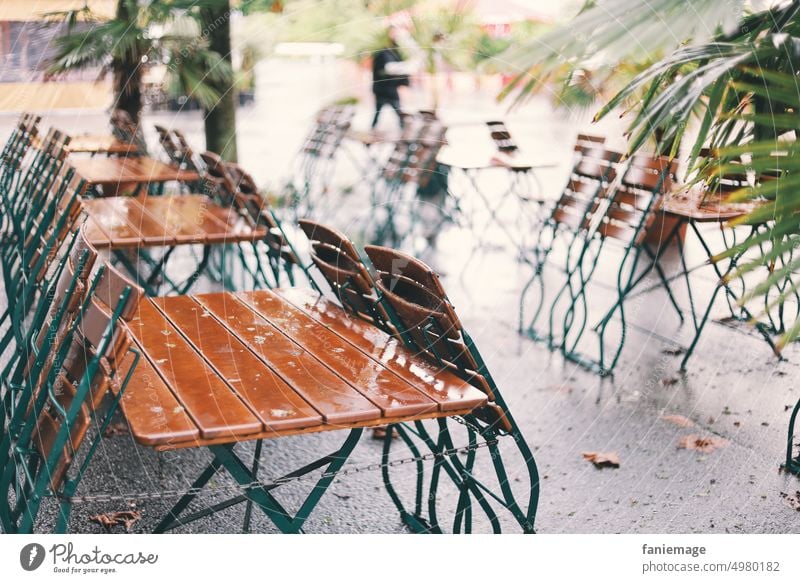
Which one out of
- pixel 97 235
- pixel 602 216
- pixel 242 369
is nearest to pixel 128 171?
pixel 97 235

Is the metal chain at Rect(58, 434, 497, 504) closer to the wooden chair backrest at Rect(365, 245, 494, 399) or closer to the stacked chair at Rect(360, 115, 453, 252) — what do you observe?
the wooden chair backrest at Rect(365, 245, 494, 399)

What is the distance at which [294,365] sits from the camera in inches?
102

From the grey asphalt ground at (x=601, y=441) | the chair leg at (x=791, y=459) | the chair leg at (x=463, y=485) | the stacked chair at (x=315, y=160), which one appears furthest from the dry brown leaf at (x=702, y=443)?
the stacked chair at (x=315, y=160)

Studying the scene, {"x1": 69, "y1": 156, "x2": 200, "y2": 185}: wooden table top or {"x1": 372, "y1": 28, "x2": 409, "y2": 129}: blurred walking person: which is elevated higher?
{"x1": 372, "y1": 28, "x2": 409, "y2": 129}: blurred walking person

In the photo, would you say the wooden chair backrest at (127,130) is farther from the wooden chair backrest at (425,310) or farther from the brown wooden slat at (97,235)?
the wooden chair backrest at (425,310)

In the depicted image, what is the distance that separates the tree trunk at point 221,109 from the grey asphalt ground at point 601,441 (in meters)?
2.07

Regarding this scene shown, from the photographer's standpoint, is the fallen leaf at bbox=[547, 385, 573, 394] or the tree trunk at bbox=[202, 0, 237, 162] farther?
the tree trunk at bbox=[202, 0, 237, 162]

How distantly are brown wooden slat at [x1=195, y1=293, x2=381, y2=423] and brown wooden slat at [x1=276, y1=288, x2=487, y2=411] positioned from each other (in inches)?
6.6

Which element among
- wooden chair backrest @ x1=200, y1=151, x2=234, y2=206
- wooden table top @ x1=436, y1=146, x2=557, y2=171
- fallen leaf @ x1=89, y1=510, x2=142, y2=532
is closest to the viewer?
fallen leaf @ x1=89, y1=510, x2=142, y2=532

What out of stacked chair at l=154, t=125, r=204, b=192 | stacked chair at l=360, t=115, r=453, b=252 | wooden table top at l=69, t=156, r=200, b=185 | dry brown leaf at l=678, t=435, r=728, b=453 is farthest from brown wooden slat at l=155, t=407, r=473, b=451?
stacked chair at l=360, t=115, r=453, b=252

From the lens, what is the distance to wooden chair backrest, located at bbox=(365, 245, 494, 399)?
97.3 inches

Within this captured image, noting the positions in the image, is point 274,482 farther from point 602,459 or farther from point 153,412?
point 602,459

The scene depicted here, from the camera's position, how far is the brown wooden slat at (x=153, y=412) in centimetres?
212

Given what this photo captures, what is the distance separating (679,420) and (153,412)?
2585mm
